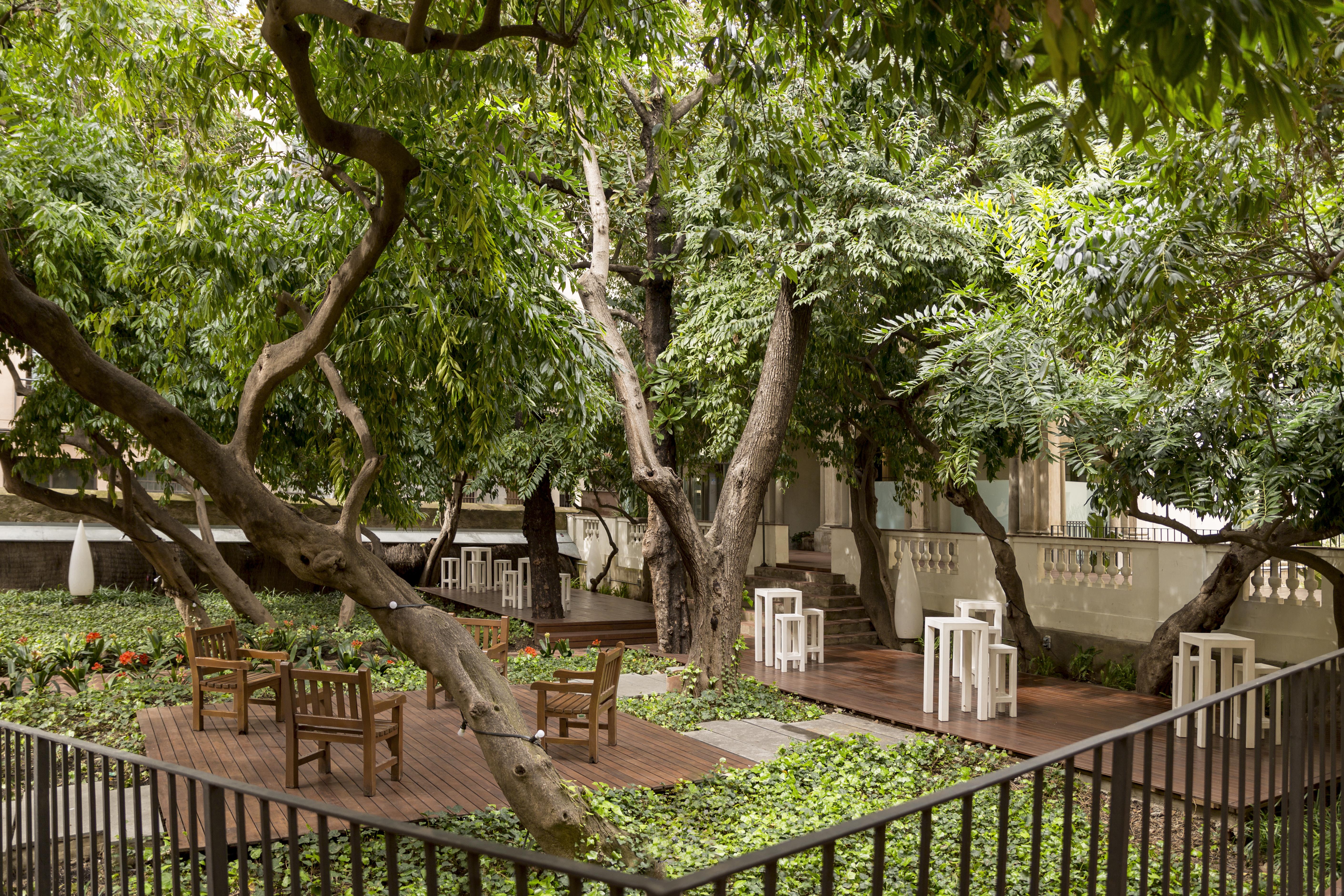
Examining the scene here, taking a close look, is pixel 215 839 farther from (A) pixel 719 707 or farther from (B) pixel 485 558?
Answer: (B) pixel 485 558

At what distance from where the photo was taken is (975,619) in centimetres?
1116

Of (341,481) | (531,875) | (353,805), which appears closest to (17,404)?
(341,481)

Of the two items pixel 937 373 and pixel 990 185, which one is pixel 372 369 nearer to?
pixel 937 373

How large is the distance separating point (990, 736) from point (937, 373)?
3385 millimetres

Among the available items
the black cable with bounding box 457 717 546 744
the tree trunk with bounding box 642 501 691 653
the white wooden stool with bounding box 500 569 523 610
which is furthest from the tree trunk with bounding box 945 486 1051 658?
the white wooden stool with bounding box 500 569 523 610

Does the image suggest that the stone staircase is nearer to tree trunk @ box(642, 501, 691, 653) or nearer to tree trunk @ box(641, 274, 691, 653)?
tree trunk @ box(642, 501, 691, 653)

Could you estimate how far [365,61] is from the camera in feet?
20.7

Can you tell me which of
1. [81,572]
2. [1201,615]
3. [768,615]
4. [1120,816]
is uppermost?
[1120,816]

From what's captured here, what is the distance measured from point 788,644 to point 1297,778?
8.71m

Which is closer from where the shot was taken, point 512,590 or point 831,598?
point 831,598

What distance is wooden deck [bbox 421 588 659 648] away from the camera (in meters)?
15.8

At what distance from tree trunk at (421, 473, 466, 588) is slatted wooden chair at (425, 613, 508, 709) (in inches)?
254

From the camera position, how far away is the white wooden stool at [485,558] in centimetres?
2022

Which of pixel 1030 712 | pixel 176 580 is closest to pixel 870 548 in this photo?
pixel 1030 712
